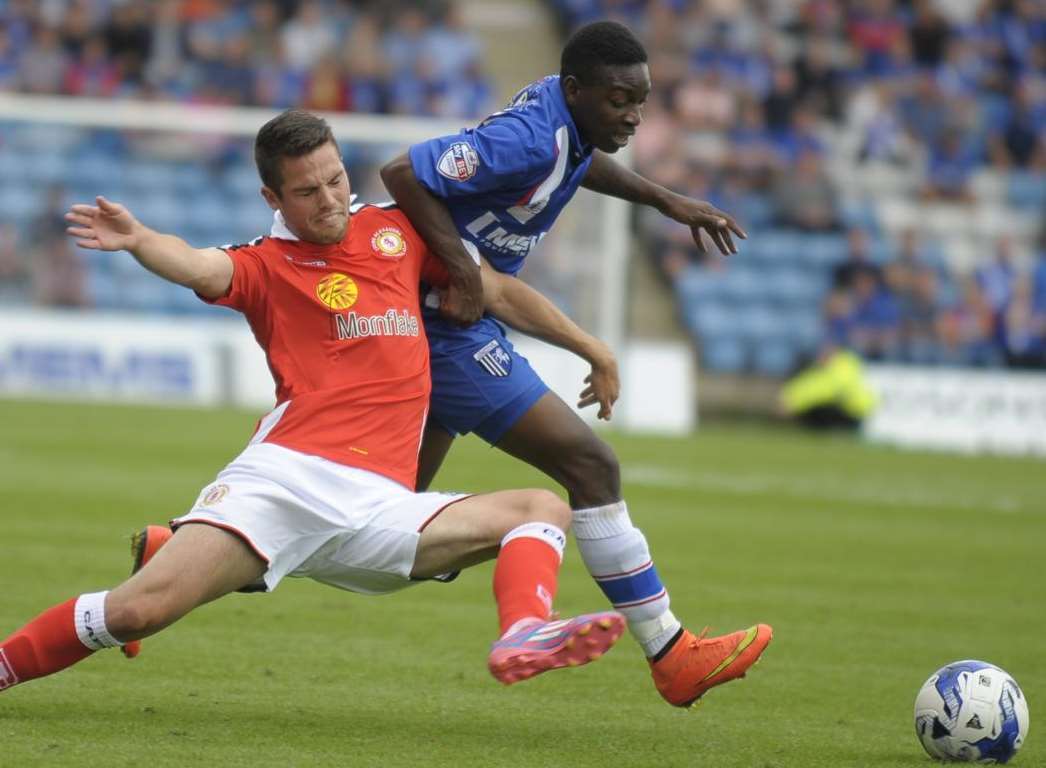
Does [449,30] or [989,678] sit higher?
[449,30]

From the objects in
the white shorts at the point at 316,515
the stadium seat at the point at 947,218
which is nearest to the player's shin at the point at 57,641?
the white shorts at the point at 316,515

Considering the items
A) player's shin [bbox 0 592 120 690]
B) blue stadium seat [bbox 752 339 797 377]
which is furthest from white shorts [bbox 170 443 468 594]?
blue stadium seat [bbox 752 339 797 377]

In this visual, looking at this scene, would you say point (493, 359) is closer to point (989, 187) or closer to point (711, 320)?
point (711, 320)

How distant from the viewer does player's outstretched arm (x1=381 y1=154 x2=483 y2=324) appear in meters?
5.80

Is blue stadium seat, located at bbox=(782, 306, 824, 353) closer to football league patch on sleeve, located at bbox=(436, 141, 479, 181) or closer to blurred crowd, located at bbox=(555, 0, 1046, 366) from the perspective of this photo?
blurred crowd, located at bbox=(555, 0, 1046, 366)

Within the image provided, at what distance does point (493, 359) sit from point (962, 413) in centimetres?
1547

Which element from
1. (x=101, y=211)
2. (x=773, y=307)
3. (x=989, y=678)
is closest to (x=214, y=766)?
(x=101, y=211)

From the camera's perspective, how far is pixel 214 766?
4.70 m

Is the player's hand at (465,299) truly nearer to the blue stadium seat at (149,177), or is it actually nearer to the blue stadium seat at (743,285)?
the blue stadium seat at (149,177)

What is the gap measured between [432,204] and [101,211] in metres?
1.22

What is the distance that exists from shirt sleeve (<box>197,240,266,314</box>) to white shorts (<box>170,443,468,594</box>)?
46 centimetres

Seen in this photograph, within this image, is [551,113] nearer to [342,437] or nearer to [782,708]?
[342,437]

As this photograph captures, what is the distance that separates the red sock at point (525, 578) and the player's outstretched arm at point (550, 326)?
88cm

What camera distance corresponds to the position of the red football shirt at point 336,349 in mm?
5371
